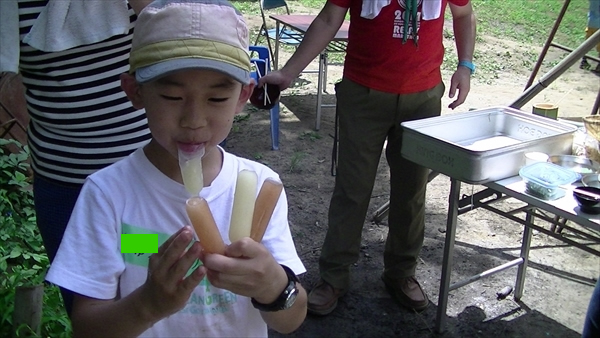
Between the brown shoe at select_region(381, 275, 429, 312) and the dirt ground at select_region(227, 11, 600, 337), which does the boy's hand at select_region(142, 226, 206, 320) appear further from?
the brown shoe at select_region(381, 275, 429, 312)

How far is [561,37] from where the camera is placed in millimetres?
→ 10516

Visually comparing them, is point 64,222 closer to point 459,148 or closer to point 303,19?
point 459,148

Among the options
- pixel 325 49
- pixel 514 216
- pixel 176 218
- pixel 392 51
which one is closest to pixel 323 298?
pixel 514 216

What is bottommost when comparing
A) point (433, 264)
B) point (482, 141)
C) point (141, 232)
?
point (433, 264)

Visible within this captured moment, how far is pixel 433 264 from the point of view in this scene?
389 cm

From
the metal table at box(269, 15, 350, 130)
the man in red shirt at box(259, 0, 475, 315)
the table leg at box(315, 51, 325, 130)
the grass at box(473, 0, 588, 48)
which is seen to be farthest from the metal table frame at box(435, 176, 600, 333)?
Answer: the grass at box(473, 0, 588, 48)

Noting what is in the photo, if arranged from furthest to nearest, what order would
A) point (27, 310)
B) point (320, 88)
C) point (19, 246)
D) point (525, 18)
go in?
point (525, 18)
point (320, 88)
point (19, 246)
point (27, 310)

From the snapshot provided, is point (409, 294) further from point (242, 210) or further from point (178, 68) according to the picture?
point (178, 68)

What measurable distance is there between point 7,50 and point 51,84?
14 centimetres

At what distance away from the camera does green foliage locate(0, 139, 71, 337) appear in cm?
255

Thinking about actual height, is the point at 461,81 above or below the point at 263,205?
below

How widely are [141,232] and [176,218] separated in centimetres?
8

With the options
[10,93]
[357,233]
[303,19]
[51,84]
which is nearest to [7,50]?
[51,84]

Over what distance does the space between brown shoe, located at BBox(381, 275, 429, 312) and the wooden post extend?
1961 millimetres
